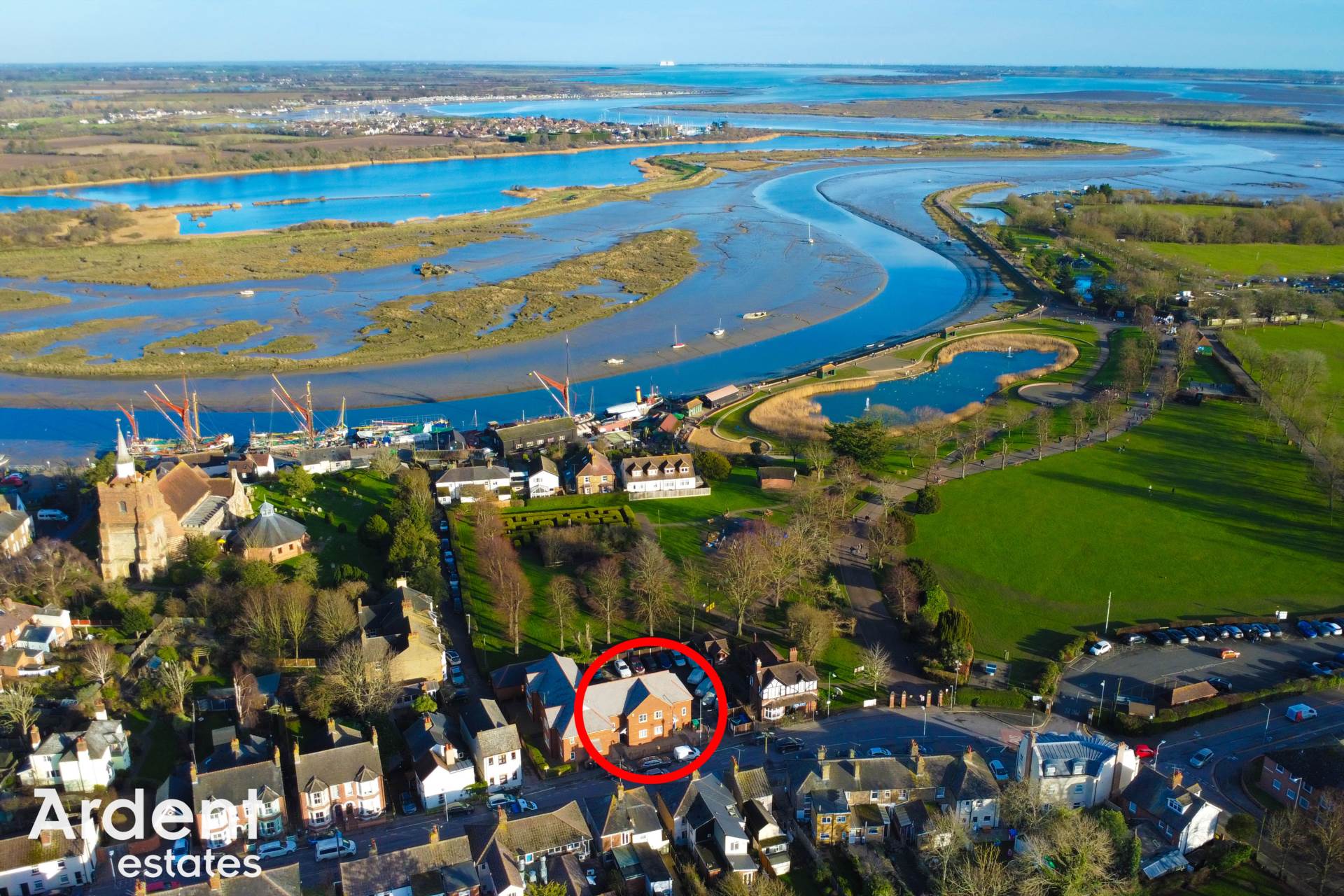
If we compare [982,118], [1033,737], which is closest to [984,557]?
[1033,737]

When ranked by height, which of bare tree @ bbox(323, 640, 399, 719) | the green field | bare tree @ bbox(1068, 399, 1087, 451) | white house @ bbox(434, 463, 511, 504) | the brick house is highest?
the green field

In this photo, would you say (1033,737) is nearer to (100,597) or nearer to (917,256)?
(100,597)

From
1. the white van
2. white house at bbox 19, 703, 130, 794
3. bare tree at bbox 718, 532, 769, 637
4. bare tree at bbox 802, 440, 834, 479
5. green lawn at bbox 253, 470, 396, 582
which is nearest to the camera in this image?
the white van

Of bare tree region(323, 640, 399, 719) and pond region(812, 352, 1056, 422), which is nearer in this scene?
bare tree region(323, 640, 399, 719)

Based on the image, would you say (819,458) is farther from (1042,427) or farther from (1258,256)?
(1258,256)

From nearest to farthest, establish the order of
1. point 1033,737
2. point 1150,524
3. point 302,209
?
1. point 1033,737
2. point 1150,524
3. point 302,209

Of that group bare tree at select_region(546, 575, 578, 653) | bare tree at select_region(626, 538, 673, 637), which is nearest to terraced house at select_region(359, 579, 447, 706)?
bare tree at select_region(546, 575, 578, 653)

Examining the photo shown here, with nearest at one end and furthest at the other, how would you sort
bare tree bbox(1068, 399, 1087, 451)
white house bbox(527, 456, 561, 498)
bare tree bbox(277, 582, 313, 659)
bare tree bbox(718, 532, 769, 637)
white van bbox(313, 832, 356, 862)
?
white van bbox(313, 832, 356, 862), bare tree bbox(277, 582, 313, 659), bare tree bbox(718, 532, 769, 637), white house bbox(527, 456, 561, 498), bare tree bbox(1068, 399, 1087, 451)

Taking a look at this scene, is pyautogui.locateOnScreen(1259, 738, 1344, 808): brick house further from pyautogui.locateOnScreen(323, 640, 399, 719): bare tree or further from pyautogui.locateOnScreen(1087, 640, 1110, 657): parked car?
pyautogui.locateOnScreen(323, 640, 399, 719): bare tree
